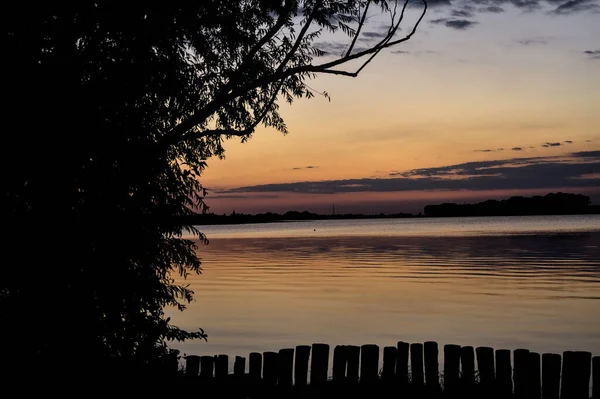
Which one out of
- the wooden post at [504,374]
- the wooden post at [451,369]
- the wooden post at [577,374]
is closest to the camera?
the wooden post at [577,374]

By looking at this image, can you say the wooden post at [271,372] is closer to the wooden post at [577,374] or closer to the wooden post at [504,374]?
the wooden post at [504,374]

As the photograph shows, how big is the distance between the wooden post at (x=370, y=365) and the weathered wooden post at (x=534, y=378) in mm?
2246

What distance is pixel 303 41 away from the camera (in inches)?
557

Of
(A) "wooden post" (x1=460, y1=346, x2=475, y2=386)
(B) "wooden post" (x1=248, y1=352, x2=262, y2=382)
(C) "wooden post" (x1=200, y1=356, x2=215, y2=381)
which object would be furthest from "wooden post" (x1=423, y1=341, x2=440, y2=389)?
(C) "wooden post" (x1=200, y1=356, x2=215, y2=381)

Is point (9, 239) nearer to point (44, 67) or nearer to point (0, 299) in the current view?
point (0, 299)

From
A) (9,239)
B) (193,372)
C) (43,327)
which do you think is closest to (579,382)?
(193,372)

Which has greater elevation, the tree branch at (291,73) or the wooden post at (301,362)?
the tree branch at (291,73)

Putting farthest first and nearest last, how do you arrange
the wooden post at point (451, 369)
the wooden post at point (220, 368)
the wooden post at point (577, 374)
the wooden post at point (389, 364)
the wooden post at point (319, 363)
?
1. the wooden post at point (220, 368)
2. the wooden post at point (319, 363)
3. the wooden post at point (389, 364)
4. the wooden post at point (451, 369)
5. the wooden post at point (577, 374)

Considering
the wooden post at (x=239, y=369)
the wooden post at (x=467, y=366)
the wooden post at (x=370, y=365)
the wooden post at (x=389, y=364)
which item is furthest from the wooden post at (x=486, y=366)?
the wooden post at (x=239, y=369)

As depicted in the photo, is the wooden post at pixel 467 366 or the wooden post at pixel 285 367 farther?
the wooden post at pixel 285 367

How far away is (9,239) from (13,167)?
1042 millimetres

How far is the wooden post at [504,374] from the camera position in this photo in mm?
10016

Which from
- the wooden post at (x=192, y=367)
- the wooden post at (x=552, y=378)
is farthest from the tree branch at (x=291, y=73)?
the wooden post at (x=552, y=378)

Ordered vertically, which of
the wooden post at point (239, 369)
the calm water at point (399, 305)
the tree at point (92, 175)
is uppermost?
the tree at point (92, 175)
